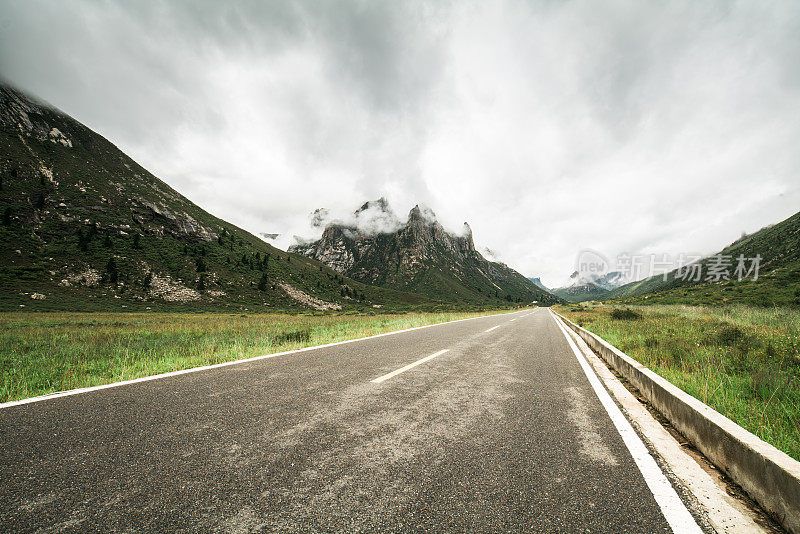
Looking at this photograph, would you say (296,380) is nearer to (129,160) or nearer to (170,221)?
(170,221)

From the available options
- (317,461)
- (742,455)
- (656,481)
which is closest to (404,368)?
(317,461)

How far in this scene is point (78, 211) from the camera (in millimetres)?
66125

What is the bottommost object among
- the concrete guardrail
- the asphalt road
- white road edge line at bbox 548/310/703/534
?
the asphalt road

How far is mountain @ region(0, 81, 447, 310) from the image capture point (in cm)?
5238

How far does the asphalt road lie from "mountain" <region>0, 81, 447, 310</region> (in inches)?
2301

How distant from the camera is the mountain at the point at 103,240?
52.4 meters

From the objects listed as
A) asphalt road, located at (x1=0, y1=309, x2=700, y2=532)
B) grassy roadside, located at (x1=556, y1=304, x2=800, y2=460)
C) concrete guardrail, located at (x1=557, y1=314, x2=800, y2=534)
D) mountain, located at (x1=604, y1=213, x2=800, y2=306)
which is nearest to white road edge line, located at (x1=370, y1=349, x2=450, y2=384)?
asphalt road, located at (x1=0, y1=309, x2=700, y2=532)

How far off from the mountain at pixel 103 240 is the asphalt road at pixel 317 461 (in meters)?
58.4

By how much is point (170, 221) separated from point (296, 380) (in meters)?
102

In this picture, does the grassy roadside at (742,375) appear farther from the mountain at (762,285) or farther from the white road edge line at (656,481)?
the mountain at (762,285)

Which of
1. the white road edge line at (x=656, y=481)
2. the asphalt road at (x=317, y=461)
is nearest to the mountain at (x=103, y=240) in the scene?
the asphalt road at (x=317, y=461)

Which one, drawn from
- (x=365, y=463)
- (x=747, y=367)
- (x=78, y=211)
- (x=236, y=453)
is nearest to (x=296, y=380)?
(x=236, y=453)

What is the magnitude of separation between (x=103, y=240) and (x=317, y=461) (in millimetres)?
88602

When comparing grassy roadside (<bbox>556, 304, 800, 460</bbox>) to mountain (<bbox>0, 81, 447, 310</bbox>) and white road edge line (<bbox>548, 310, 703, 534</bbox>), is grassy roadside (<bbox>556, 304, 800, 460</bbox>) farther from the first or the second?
mountain (<bbox>0, 81, 447, 310</bbox>)
